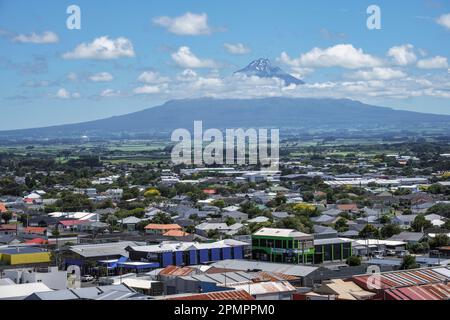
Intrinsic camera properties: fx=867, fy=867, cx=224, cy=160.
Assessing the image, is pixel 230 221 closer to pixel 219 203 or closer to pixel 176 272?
pixel 219 203

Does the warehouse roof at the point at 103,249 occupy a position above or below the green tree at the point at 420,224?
above

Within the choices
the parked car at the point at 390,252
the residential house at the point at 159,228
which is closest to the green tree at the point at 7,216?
the residential house at the point at 159,228

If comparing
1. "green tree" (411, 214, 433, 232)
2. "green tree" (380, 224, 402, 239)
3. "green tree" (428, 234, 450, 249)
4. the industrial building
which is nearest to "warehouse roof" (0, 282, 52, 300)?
the industrial building

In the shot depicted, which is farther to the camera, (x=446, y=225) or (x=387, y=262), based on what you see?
(x=446, y=225)

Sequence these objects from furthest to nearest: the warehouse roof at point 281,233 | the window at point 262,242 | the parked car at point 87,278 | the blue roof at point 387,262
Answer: the window at point 262,242 < the warehouse roof at point 281,233 < the blue roof at point 387,262 < the parked car at point 87,278

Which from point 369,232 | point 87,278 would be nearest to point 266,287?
point 87,278

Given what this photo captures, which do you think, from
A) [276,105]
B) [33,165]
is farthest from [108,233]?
[276,105]

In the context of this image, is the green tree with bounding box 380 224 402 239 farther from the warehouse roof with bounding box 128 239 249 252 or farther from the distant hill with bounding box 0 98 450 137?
the distant hill with bounding box 0 98 450 137

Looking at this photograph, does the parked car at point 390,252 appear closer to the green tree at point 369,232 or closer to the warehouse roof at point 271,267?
the green tree at point 369,232

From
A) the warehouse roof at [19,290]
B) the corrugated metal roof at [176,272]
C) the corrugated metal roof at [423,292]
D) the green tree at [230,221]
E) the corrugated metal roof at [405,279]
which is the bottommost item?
the green tree at [230,221]
